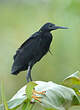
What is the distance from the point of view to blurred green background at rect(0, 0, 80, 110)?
213cm

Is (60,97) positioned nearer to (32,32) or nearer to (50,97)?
(50,97)

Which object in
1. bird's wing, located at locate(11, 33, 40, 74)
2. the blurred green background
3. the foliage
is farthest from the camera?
the blurred green background

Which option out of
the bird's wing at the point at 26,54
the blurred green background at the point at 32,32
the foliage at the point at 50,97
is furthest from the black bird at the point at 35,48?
the blurred green background at the point at 32,32

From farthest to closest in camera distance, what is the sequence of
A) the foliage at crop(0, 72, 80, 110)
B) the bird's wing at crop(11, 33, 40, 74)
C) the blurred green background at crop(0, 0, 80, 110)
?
the blurred green background at crop(0, 0, 80, 110)
the bird's wing at crop(11, 33, 40, 74)
the foliage at crop(0, 72, 80, 110)

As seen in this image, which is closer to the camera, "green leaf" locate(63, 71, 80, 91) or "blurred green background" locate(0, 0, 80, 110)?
"green leaf" locate(63, 71, 80, 91)

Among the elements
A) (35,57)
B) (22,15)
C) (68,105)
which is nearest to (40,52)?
(35,57)

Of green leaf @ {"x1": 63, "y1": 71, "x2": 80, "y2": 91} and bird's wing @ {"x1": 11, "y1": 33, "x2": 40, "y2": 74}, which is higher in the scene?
bird's wing @ {"x1": 11, "y1": 33, "x2": 40, "y2": 74}

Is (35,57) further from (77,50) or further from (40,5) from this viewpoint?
(40,5)

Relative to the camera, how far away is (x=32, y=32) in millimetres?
2283

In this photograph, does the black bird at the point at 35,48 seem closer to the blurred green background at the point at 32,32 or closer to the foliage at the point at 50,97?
the foliage at the point at 50,97

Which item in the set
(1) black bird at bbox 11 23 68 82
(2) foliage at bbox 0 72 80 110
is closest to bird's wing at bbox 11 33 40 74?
(1) black bird at bbox 11 23 68 82

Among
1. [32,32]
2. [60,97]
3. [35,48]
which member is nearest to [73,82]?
[60,97]

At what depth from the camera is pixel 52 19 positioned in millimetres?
2227

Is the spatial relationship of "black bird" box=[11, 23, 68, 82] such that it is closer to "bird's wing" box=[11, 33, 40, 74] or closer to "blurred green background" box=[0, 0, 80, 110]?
"bird's wing" box=[11, 33, 40, 74]
